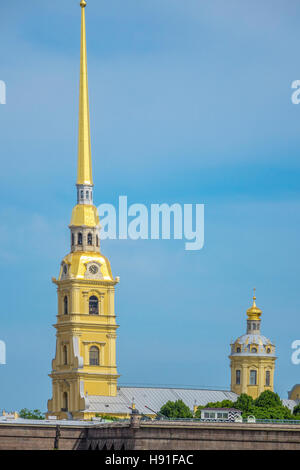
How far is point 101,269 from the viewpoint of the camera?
656 feet

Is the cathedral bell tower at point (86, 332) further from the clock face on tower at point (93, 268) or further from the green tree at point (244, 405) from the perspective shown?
the green tree at point (244, 405)

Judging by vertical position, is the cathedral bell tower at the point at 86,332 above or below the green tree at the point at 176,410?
above

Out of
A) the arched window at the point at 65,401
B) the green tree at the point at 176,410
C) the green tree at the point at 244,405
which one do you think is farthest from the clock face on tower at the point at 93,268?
the green tree at the point at 244,405

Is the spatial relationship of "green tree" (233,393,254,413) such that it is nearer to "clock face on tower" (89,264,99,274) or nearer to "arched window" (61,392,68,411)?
"arched window" (61,392,68,411)

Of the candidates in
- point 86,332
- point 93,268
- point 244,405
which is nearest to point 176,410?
point 244,405

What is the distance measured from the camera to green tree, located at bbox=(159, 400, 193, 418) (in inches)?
7712

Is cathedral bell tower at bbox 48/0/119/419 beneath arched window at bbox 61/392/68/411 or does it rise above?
above

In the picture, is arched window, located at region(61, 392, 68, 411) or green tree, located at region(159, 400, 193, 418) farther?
arched window, located at region(61, 392, 68, 411)

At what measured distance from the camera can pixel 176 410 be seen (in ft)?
646

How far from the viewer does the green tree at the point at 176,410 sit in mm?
195875

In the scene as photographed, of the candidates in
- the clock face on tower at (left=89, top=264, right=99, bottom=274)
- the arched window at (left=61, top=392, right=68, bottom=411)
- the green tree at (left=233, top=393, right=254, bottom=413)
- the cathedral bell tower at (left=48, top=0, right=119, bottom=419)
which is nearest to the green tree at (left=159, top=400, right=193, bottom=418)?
the green tree at (left=233, top=393, right=254, bottom=413)

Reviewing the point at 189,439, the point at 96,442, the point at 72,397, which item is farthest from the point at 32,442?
the point at 72,397
